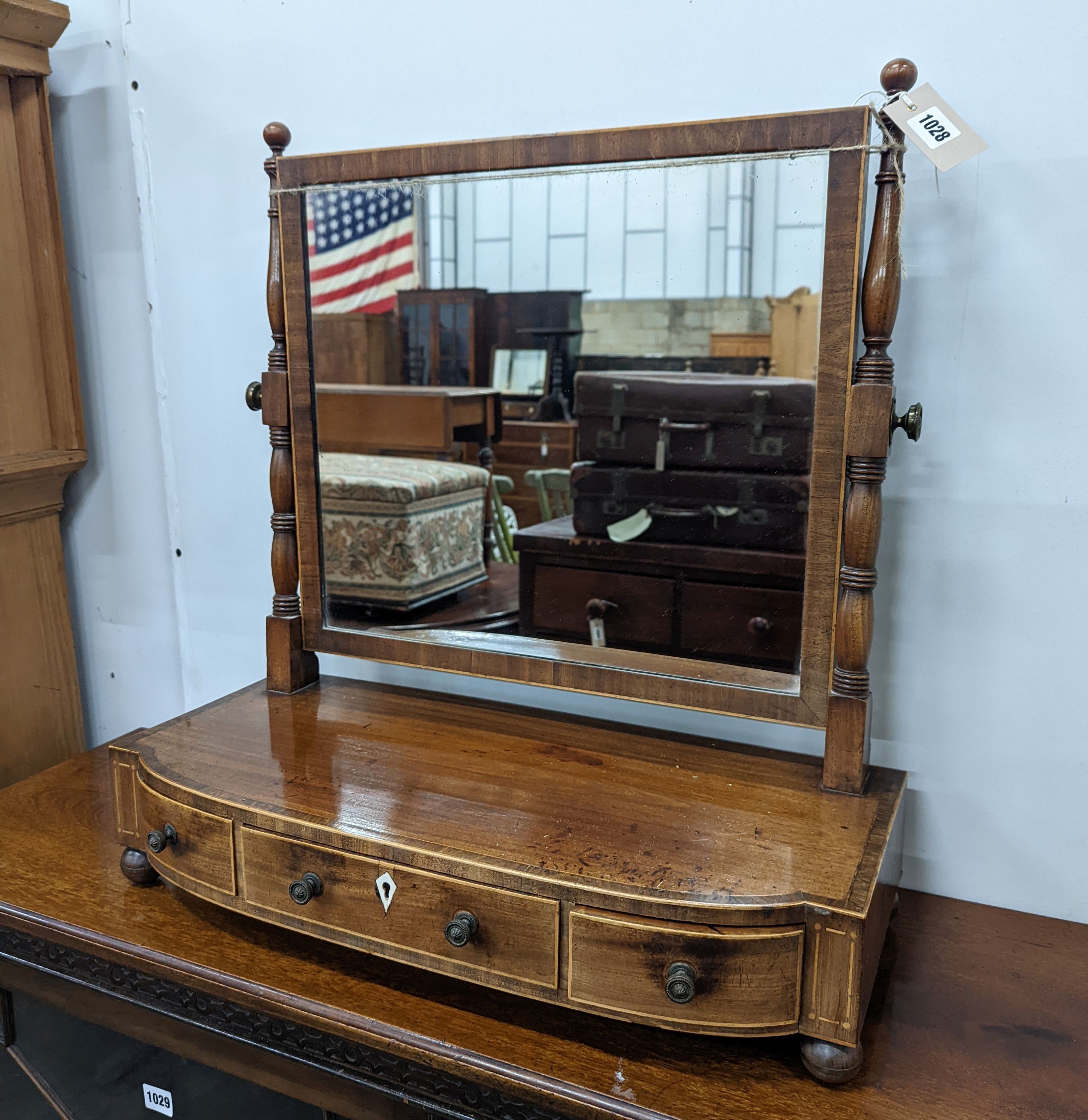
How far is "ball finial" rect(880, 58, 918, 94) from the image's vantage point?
3.23 ft

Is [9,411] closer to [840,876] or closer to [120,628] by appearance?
[120,628]

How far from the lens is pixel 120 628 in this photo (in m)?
1.81

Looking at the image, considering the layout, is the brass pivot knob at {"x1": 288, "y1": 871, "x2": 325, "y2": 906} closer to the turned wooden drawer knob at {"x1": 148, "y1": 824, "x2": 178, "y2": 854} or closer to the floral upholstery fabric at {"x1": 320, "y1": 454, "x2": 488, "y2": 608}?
the turned wooden drawer knob at {"x1": 148, "y1": 824, "x2": 178, "y2": 854}

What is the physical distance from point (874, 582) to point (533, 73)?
0.78 metres

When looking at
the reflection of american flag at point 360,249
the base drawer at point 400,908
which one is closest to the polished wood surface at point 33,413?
the reflection of american flag at point 360,249

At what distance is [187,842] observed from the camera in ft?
3.72

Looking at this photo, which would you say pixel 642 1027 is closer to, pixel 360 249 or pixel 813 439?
pixel 813 439

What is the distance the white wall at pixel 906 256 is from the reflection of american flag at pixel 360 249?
6.3 inches

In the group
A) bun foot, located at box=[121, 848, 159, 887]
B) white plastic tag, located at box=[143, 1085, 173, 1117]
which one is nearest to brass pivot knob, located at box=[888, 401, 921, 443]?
bun foot, located at box=[121, 848, 159, 887]

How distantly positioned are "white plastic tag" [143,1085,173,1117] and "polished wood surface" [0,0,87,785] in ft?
2.16

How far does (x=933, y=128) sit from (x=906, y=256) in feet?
0.59

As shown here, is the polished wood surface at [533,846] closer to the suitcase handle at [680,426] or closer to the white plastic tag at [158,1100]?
the white plastic tag at [158,1100]

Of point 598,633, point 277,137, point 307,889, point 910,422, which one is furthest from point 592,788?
point 277,137

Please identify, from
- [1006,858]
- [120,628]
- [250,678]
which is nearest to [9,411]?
[120,628]
